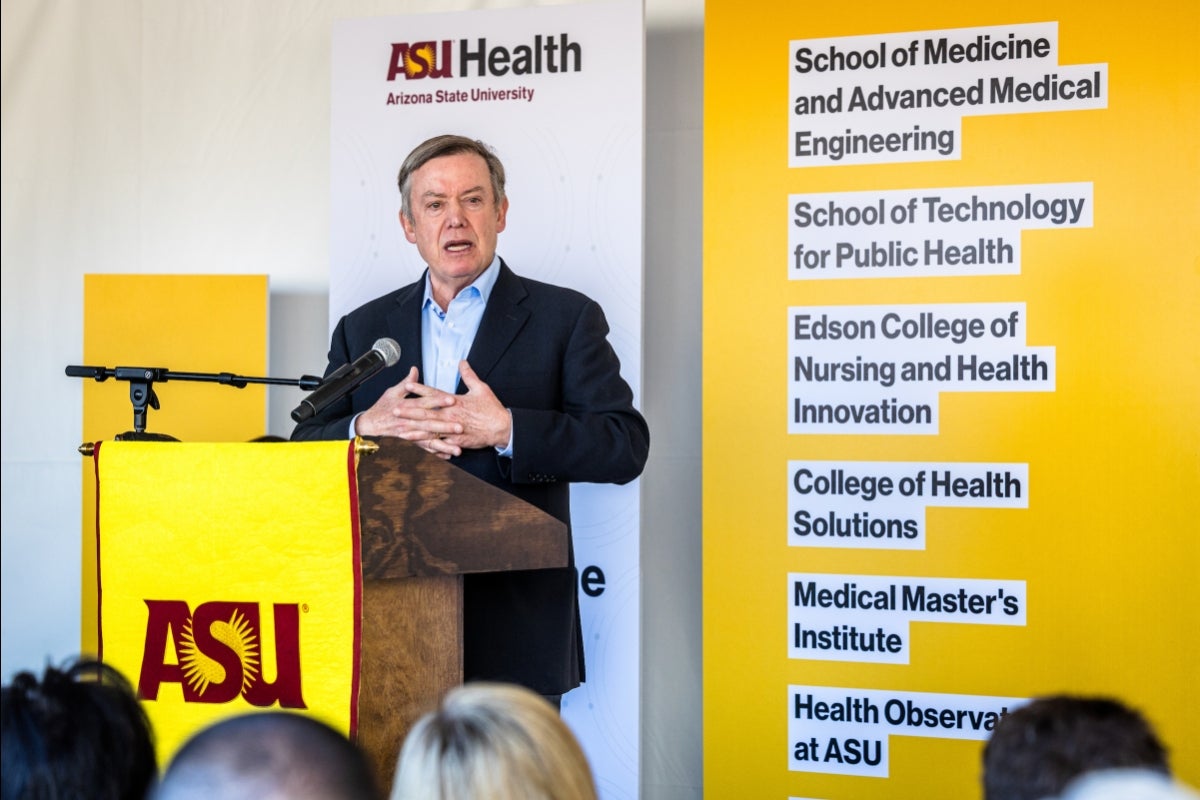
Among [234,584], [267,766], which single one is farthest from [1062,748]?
[234,584]

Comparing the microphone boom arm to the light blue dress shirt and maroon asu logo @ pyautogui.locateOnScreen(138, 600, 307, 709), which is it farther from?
the light blue dress shirt

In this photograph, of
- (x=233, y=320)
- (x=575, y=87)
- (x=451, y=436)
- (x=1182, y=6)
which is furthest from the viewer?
(x=233, y=320)

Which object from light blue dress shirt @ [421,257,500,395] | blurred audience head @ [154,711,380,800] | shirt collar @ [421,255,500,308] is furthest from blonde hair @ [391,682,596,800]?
shirt collar @ [421,255,500,308]

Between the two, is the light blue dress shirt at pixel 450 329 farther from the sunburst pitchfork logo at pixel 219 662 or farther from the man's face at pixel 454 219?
the sunburst pitchfork logo at pixel 219 662

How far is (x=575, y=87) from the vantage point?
3.62 metres

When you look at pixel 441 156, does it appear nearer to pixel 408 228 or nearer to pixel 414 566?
pixel 408 228

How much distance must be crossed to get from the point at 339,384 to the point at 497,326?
1.01 metres

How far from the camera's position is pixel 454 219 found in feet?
11.0

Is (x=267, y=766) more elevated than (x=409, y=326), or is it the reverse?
(x=409, y=326)

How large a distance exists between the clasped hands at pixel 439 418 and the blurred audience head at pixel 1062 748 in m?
1.51

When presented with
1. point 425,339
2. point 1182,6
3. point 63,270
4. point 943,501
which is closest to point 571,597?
A: point 425,339

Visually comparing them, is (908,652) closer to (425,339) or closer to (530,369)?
Result: (530,369)

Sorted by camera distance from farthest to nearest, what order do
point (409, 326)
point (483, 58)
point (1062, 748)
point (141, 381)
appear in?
point (483, 58), point (409, 326), point (141, 381), point (1062, 748)

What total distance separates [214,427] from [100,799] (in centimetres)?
308
